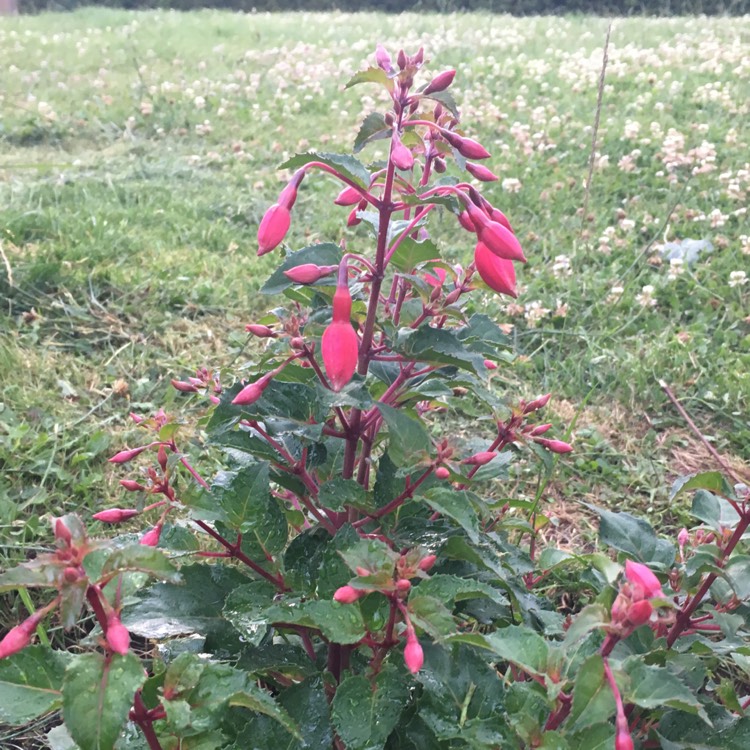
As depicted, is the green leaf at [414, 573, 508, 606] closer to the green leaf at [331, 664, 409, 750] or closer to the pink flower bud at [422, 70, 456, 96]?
the green leaf at [331, 664, 409, 750]

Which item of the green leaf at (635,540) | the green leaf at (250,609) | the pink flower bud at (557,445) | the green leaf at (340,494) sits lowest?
the green leaf at (635,540)

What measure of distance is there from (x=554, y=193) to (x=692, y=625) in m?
2.87

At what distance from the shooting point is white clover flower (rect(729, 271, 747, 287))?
8.35ft

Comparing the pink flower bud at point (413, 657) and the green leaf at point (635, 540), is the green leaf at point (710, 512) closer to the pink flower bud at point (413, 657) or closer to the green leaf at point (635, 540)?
the green leaf at point (635, 540)

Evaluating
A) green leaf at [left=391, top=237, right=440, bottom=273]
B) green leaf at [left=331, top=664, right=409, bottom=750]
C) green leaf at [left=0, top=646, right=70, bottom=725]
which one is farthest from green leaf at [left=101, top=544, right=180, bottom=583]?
green leaf at [left=391, top=237, right=440, bottom=273]

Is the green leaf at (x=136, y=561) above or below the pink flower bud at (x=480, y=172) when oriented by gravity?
below

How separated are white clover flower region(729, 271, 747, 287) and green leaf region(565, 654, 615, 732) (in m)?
2.24

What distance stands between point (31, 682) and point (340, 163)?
66 centimetres

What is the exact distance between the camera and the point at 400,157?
31.8 inches

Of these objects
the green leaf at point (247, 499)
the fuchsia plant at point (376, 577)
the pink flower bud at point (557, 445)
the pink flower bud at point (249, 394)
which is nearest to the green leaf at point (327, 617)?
the fuchsia plant at point (376, 577)

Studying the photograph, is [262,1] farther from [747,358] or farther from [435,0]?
[747,358]

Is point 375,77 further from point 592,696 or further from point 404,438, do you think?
point 592,696

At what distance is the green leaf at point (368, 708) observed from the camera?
2.53 feet

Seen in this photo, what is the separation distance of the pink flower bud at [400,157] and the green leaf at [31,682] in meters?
0.65
